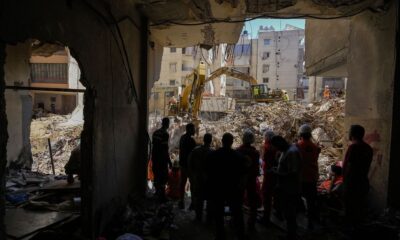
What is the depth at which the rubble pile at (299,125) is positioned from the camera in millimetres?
11059

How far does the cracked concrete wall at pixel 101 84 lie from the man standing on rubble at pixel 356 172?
338 centimetres

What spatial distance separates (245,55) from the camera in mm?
48656

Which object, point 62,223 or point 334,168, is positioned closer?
point 62,223

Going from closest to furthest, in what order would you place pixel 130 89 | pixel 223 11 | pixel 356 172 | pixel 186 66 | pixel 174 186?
1. pixel 356 172
2. pixel 130 89
3. pixel 223 11
4. pixel 174 186
5. pixel 186 66

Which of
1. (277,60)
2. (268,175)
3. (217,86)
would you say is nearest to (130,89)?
(268,175)

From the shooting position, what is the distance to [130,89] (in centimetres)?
484

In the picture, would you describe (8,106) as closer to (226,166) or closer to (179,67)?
(226,166)

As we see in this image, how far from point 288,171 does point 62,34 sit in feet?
10.0

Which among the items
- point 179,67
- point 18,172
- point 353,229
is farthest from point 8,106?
point 179,67

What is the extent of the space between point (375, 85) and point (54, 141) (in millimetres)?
15670

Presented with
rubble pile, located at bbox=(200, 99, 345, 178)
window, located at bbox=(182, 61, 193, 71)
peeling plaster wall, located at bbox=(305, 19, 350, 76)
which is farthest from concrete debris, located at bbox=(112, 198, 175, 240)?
window, located at bbox=(182, 61, 193, 71)

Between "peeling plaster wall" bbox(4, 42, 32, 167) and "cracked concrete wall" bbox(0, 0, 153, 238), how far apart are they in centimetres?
312

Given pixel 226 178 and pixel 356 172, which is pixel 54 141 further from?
pixel 356 172

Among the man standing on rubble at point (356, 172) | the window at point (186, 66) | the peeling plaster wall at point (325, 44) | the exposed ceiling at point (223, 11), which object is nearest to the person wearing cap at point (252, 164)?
the man standing on rubble at point (356, 172)
